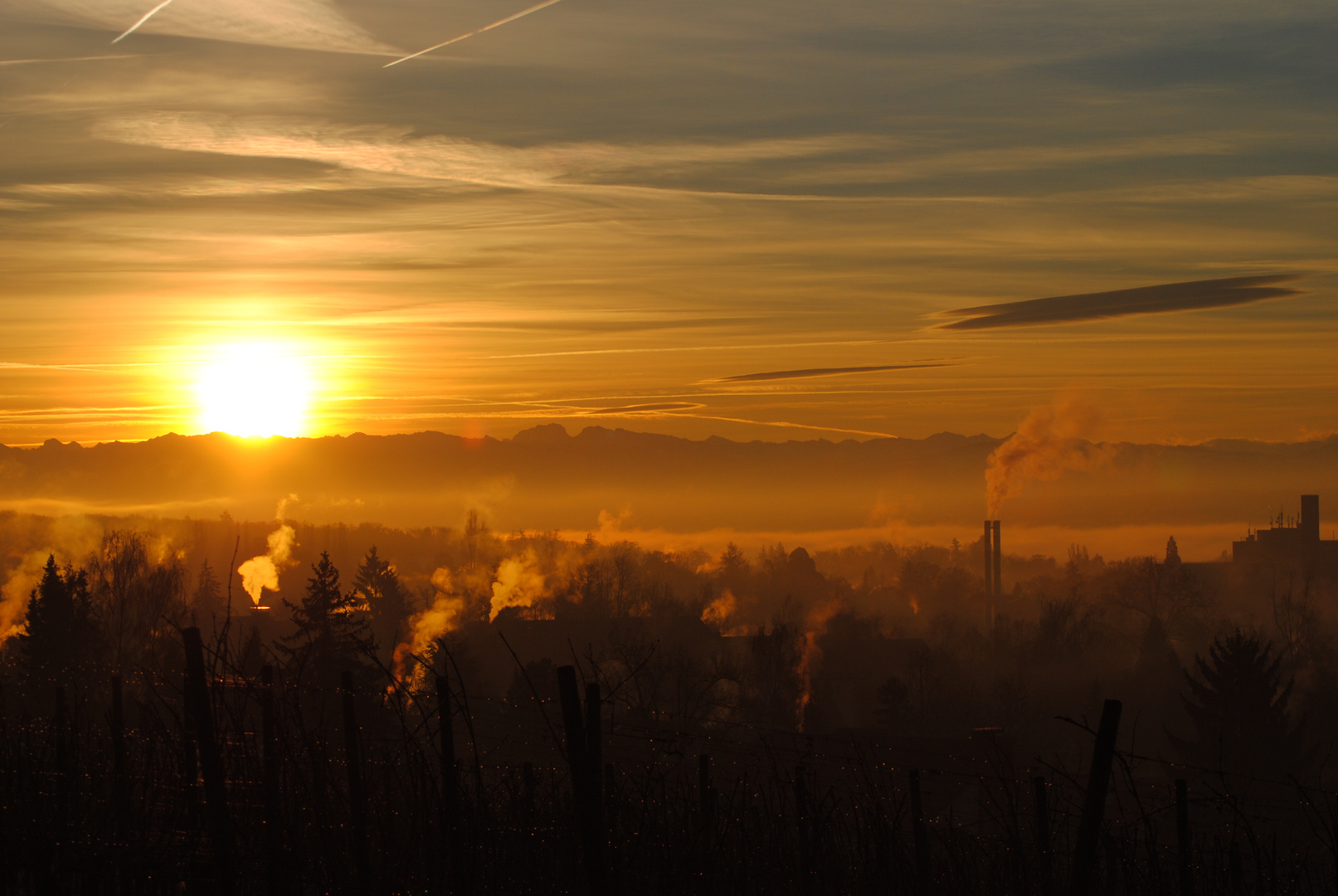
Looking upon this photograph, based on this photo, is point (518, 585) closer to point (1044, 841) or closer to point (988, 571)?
point (988, 571)

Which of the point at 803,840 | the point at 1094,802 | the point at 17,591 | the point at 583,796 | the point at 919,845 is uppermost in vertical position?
the point at 17,591

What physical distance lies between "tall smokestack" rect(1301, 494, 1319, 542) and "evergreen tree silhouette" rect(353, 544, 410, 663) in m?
89.7

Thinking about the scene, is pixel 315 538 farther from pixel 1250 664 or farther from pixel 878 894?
pixel 878 894

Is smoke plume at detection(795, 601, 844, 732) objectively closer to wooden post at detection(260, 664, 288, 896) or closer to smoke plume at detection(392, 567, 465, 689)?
smoke plume at detection(392, 567, 465, 689)

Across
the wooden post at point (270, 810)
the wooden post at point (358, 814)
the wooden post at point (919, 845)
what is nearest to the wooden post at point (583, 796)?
the wooden post at point (358, 814)

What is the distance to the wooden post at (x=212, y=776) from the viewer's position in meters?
7.23

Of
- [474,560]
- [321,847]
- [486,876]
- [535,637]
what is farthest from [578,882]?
[474,560]

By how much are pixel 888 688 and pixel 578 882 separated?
48233mm

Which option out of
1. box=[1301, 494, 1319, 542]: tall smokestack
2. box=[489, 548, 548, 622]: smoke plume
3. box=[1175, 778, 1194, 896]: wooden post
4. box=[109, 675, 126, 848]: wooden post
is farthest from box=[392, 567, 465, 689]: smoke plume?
box=[1301, 494, 1319, 542]: tall smokestack

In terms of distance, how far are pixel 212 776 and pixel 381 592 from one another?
320 feet

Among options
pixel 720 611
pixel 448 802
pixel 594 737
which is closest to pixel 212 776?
pixel 448 802

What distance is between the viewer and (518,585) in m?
96.2

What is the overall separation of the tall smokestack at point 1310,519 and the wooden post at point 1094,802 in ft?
448

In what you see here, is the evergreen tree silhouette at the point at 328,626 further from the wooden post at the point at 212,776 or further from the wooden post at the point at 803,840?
the wooden post at the point at 212,776
